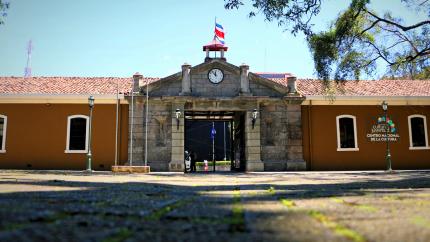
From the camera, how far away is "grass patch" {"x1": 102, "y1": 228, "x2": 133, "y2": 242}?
172 cm

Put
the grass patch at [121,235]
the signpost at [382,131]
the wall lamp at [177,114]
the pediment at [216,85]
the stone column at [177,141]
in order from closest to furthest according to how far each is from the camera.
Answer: the grass patch at [121,235]
the stone column at [177,141]
the wall lamp at [177,114]
the pediment at [216,85]
the signpost at [382,131]

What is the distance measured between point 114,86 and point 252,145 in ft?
26.7

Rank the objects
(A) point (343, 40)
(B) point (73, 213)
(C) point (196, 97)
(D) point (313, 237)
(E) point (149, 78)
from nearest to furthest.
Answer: (D) point (313, 237)
(B) point (73, 213)
(A) point (343, 40)
(C) point (196, 97)
(E) point (149, 78)

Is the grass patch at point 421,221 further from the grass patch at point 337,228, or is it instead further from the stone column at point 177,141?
the stone column at point 177,141

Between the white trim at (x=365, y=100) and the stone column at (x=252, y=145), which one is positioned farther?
the white trim at (x=365, y=100)

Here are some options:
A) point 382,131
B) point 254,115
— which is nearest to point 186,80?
point 254,115

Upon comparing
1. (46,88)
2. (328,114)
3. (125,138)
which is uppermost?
(46,88)

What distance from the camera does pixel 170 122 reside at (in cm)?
1775

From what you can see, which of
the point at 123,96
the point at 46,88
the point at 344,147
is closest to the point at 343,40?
the point at 344,147

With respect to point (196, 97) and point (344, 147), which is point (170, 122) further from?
point (344, 147)

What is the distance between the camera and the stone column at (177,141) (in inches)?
677

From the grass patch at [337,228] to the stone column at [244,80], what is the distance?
50.9 feet

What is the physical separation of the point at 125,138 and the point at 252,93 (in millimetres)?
6602

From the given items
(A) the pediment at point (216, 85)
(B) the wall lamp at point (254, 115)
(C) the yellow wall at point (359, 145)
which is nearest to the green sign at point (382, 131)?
(C) the yellow wall at point (359, 145)
